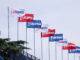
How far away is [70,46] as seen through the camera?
147ft

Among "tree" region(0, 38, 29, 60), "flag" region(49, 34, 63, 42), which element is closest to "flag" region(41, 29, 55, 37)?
"flag" region(49, 34, 63, 42)

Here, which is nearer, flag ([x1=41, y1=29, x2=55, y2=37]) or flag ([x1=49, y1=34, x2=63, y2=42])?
flag ([x1=41, y1=29, x2=55, y2=37])

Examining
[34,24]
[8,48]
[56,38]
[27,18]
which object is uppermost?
[27,18]

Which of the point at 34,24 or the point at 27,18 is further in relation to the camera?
the point at 34,24

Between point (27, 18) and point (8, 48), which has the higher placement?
point (27, 18)

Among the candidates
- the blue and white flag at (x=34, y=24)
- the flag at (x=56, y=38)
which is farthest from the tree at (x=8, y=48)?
the flag at (x=56, y=38)

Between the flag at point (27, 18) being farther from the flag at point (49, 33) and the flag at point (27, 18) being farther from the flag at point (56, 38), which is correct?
the flag at point (56, 38)

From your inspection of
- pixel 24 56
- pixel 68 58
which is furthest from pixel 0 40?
pixel 68 58

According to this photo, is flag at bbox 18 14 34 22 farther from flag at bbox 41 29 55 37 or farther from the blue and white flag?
flag at bbox 41 29 55 37

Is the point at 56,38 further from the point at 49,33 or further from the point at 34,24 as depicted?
the point at 34,24

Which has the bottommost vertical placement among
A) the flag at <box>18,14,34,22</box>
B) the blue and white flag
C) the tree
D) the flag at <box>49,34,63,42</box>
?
the flag at <box>49,34,63,42</box>

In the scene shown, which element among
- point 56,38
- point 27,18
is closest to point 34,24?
point 27,18

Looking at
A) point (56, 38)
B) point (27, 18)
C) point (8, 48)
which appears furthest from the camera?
point (56, 38)

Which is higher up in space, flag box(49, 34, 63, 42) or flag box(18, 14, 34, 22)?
flag box(18, 14, 34, 22)
